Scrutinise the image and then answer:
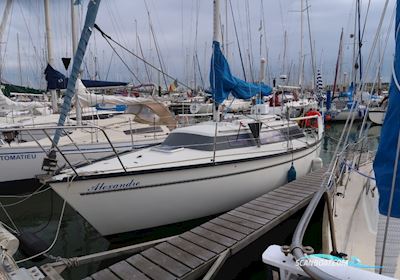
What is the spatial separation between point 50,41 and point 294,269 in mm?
13229

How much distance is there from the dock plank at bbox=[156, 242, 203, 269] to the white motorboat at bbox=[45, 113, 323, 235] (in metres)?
1.48

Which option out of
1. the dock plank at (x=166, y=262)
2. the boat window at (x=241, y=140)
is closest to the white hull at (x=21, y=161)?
the boat window at (x=241, y=140)

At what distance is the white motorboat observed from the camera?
18.7ft

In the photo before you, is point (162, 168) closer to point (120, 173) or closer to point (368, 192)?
point (120, 173)

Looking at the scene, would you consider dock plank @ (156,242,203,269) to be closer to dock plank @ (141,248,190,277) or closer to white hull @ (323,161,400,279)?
dock plank @ (141,248,190,277)

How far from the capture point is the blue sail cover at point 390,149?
7.00 ft

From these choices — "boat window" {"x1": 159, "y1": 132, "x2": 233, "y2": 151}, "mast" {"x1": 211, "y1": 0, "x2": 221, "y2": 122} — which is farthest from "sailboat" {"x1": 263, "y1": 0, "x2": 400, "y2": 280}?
"mast" {"x1": 211, "y1": 0, "x2": 221, "y2": 122}

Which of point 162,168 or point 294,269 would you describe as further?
point 162,168

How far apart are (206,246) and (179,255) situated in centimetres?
42

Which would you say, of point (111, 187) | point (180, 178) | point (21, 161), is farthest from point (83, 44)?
point (21, 161)

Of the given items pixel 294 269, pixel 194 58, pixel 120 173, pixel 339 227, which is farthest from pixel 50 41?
pixel 194 58

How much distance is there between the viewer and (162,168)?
19.7 feet

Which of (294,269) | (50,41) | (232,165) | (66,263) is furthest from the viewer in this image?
(50,41)

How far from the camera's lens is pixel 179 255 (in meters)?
4.35
